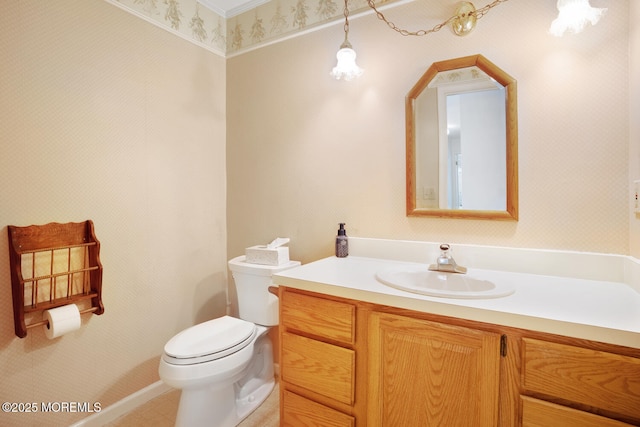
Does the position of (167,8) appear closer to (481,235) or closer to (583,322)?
(481,235)

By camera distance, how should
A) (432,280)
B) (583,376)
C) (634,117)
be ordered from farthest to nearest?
(432,280)
(634,117)
(583,376)

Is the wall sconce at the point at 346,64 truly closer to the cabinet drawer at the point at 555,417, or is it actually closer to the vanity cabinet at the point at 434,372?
the vanity cabinet at the point at 434,372

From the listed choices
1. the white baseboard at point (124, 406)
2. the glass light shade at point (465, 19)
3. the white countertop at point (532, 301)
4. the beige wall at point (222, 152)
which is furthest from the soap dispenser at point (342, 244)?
the white baseboard at point (124, 406)

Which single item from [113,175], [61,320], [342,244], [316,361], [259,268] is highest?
[113,175]

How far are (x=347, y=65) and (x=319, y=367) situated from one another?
4.67ft

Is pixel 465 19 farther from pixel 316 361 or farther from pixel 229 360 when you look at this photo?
pixel 229 360

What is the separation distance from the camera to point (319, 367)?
48.0 inches

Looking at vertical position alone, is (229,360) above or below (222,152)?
below

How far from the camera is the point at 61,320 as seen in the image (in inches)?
55.1

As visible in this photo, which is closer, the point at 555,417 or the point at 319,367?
the point at 555,417

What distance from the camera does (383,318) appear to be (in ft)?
3.59

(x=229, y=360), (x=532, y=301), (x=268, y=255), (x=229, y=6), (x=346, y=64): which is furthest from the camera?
(x=229, y=6)

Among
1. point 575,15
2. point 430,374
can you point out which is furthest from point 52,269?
point 575,15

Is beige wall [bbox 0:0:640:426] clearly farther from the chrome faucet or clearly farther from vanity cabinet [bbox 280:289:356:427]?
vanity cabinet [bbox 280:289:356:427]
